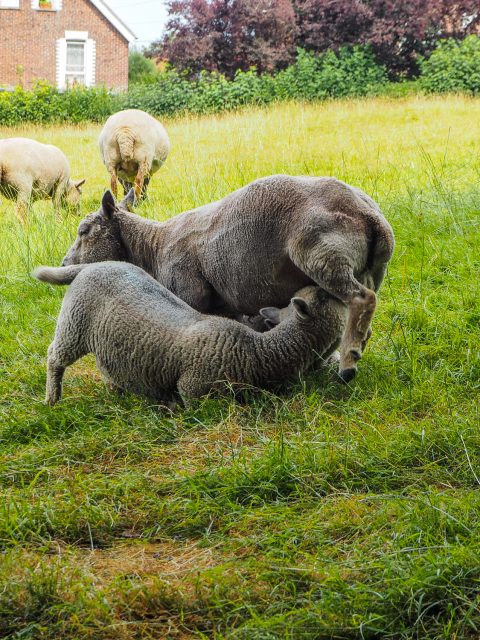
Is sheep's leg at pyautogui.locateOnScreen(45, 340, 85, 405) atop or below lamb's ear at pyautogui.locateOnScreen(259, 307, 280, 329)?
below

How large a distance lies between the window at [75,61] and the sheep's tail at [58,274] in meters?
40.7

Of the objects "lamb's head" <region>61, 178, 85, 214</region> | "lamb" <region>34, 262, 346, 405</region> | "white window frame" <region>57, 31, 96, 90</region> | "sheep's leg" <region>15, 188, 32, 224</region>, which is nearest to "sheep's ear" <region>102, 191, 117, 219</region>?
"lamb" <region>34, 262, 346, 405</region>

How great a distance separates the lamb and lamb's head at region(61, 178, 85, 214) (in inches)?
329

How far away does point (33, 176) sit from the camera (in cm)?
1414

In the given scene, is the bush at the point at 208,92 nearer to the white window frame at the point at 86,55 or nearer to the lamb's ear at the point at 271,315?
the white window frame at the point at 86,55

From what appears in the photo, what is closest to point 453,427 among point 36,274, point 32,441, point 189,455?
point 189,455

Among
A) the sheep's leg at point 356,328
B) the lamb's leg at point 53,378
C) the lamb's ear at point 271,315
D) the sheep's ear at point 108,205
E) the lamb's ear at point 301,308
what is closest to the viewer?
→ the sheep's leg at point 356,328

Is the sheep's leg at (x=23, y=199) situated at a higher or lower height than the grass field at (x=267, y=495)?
lower

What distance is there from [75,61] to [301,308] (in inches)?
1669

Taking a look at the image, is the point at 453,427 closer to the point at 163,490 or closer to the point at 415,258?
the point at 163,490

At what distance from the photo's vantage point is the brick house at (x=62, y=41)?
43125mm

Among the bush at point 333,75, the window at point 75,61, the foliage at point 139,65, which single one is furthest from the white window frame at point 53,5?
the bush at point 333,75

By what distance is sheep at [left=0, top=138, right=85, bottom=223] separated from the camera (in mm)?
13836

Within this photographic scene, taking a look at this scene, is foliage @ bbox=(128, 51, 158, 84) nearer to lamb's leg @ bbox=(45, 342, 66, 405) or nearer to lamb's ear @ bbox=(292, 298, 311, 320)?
lamb's leg @ bbox=(45, 342, 66, 405)
